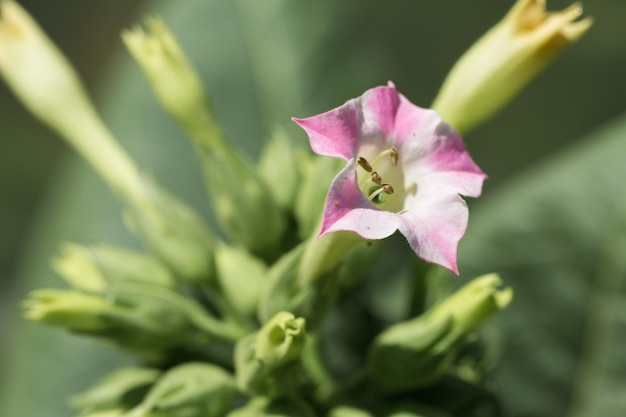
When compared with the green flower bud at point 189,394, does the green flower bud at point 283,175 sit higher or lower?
higher

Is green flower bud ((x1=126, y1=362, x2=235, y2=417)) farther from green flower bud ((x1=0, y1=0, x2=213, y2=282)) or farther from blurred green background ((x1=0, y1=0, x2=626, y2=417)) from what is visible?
blurred green background ((x1=0, y1=0, x2=626, y2=417))

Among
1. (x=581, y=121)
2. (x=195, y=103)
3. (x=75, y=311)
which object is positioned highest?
(x=581, y=121)

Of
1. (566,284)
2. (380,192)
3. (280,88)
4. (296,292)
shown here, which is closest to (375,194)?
(380,192)

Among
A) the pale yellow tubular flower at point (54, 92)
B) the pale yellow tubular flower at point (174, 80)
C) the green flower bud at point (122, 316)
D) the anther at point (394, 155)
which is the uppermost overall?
the pale yellow tubular flower at point (54, 92)

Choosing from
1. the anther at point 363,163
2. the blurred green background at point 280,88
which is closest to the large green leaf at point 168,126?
the blurred green background at point 280,88

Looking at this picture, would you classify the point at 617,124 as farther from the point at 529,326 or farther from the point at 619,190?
the point at 529,326

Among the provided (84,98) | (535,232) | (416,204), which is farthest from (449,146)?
(84,98)

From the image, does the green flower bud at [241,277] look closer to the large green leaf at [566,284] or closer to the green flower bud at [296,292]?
the green flower bud at [296,292]
